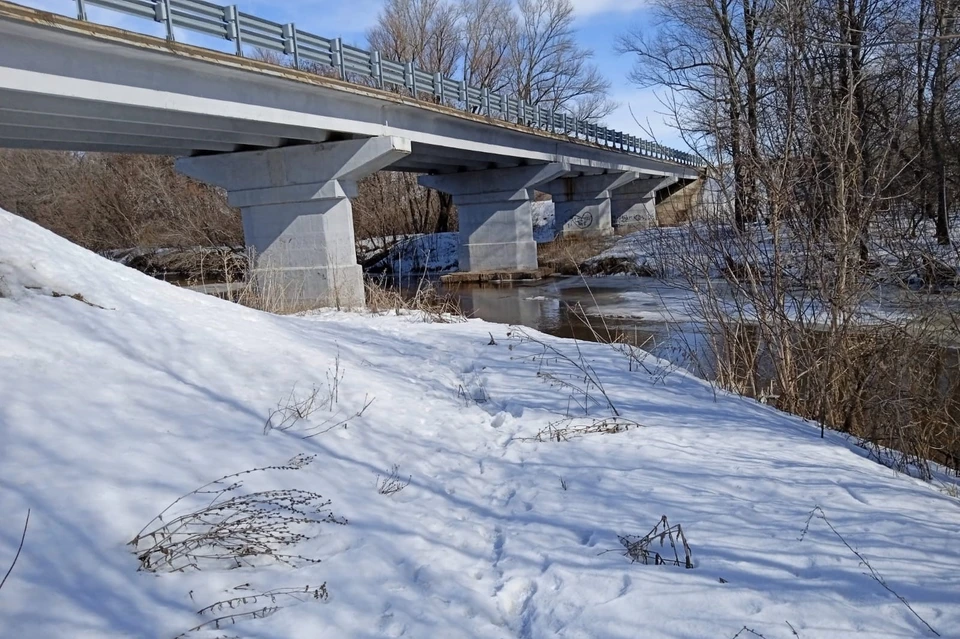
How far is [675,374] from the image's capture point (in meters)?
6.97

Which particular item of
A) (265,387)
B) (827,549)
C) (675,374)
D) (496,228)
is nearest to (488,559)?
(827,549)

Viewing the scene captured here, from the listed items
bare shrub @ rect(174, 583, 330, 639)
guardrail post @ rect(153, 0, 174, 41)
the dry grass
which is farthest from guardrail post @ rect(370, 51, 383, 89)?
bare shrub @ rect(174, 583, 330, 639)

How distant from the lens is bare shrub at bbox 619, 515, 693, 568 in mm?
2875

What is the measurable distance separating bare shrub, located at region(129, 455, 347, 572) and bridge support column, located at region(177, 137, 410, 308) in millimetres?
13805

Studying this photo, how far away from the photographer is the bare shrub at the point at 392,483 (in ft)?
11.6

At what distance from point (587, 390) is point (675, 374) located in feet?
4.99

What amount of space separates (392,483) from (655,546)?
4.69 ft

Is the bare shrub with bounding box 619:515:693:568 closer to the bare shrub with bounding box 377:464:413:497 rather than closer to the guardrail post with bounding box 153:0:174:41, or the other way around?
the bare shrub with bounding box 377:464:413:497

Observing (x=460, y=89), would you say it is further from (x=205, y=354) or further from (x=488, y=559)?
(x=488, y=559)

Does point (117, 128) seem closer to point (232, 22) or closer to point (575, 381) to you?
point (232, 22)

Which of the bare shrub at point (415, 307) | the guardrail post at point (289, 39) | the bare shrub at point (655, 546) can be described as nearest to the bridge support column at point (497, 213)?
the guardrail post at point (289, 39)

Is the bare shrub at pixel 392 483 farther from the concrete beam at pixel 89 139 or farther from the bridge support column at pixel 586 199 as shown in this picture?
the bridge support column at pixel 586 199

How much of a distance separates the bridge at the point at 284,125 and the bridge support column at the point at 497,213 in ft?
0.19

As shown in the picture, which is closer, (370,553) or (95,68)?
(370,553)
